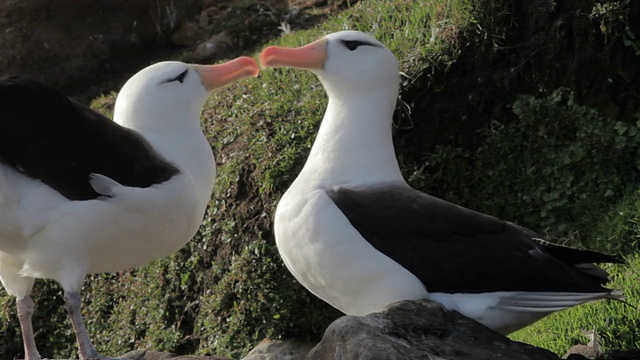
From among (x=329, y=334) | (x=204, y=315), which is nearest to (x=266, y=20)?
(x=204, y=315)

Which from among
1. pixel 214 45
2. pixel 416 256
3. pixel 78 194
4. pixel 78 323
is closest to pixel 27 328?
pixel 78 323

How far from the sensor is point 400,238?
15.0ft

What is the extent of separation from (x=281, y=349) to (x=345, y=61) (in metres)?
1.96

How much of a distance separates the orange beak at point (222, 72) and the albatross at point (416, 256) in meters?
1.06

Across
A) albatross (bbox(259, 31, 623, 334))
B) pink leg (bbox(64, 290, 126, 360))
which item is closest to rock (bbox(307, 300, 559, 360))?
albatross (bbox(259, 31, 623, 334))

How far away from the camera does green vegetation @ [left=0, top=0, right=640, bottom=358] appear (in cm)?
646

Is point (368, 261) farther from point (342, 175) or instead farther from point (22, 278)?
point (22, 278)

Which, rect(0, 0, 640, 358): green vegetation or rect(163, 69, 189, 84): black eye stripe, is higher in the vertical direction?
rect(163, 69, 189, 84): black eye stripe

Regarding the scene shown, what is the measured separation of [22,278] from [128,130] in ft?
2.88

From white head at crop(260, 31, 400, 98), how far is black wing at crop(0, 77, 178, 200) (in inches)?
32.1

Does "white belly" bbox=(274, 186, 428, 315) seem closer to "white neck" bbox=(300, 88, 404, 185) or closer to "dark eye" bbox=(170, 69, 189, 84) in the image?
"white neck" bbox=(300, 88, 404, 185)

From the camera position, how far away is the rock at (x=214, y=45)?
9.52m

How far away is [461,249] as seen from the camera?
14.9ft

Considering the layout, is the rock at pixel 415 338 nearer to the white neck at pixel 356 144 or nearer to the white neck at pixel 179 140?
the white neck at pixel 356 144
